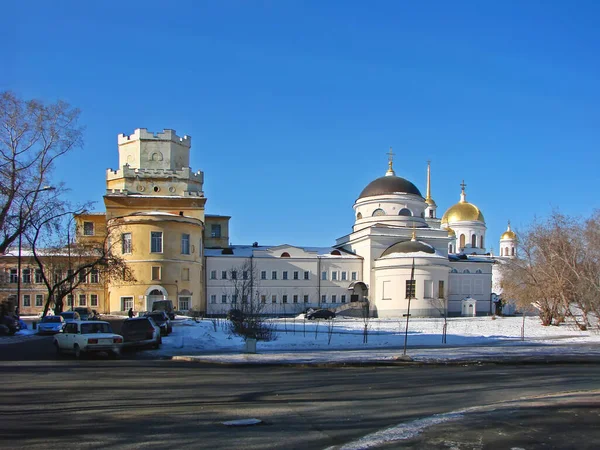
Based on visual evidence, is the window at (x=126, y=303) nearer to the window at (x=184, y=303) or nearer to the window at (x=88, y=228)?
the window at (x=184, y=303)

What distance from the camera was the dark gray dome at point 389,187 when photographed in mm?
77750

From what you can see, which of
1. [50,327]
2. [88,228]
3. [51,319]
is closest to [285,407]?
[50,327]

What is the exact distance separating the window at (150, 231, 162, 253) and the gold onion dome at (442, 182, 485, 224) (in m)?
56.4

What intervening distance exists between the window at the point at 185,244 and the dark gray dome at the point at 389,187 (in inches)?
996

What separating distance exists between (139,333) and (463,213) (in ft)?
272

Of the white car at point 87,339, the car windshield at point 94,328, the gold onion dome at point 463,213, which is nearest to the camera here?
the white car at point 87,339

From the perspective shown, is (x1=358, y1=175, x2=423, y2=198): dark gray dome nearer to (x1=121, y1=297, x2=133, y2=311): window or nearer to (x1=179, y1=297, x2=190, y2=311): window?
(x1=179, y1=297, x2=190, y2=311): window

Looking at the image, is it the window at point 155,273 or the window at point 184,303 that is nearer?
the window at point 155,273

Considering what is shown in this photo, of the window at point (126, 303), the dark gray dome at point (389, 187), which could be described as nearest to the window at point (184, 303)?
the window at point (126, 303)

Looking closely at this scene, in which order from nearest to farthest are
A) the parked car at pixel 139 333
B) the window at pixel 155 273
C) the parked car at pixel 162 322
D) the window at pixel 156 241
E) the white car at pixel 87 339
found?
the white car at pixel 87 339
the parked car at pixel 139 333
the parked car at pixel 162 322
the window at pixel 155 273
the window at pixel 156 241

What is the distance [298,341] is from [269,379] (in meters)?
14.9

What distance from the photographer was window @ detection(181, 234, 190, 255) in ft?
206

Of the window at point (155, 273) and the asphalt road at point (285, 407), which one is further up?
the window at point (155, 273)

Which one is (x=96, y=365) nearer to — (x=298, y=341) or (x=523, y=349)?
(x=298, y=341)
